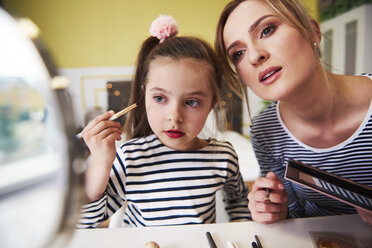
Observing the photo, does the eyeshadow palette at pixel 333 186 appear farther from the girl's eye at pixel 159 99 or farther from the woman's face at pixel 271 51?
the girl's eye at pixel 159 99

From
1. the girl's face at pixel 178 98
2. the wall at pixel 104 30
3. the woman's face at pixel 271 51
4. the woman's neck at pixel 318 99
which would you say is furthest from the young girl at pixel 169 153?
the wall at pixel 104 30

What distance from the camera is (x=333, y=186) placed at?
0.41 meters

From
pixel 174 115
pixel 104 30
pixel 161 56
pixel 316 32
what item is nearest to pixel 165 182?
pixel 174 115

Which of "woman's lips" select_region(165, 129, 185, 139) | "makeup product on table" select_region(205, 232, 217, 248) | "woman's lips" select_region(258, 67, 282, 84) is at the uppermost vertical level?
"woman's lips" select_region(258, 67, 282, 84)

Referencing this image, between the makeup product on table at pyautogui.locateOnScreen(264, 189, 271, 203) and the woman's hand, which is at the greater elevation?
the woman's hand

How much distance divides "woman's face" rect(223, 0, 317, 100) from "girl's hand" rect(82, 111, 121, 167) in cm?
36

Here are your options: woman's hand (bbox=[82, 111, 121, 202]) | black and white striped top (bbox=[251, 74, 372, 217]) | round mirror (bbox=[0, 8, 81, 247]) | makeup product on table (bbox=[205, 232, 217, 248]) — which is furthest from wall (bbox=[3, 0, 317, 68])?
round mirror (bbox=[0, 8, 81, 247])

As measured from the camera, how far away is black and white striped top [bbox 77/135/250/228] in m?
0.65

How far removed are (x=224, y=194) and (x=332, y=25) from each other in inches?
119

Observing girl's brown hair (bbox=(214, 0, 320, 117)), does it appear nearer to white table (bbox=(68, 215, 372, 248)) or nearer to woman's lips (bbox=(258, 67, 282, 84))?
woman's lips (bbox=(258, 67, 282, 84))

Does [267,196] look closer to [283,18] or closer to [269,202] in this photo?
[269,202]

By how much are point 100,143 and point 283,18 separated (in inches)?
20.4

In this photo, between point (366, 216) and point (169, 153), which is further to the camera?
point (169, 153)

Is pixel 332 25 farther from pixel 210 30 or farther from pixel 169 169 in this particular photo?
pixel 169 169
